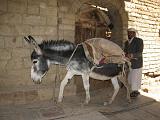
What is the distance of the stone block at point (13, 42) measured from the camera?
201 inches

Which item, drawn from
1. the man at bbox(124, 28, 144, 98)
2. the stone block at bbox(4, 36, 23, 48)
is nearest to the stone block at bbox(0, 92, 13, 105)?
the stone block at bbox(4, 36, 23, 48)

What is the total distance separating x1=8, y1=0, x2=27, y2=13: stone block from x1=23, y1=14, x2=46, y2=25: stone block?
161 millimetres

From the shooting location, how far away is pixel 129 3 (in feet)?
25.3

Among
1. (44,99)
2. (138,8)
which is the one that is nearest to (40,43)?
(44,99)

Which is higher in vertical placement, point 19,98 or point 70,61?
point 70,61

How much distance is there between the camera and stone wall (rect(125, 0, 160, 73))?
7.91m

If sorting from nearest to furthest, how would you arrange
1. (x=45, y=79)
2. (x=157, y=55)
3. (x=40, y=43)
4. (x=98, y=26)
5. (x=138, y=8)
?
(x=40, y=43), (x=45, y=79), (x=98, y=26), (x=138, y=8), (x=157, y=55)

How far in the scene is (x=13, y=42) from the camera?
5176 mm

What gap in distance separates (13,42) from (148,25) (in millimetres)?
5439

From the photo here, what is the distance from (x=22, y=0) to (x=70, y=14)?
134 centimetres

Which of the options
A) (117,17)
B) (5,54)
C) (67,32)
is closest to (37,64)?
(5,54)

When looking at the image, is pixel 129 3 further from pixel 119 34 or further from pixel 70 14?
pixel 70 14

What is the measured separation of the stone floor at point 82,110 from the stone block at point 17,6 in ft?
7.09

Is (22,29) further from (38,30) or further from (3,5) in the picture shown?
(3,5)
